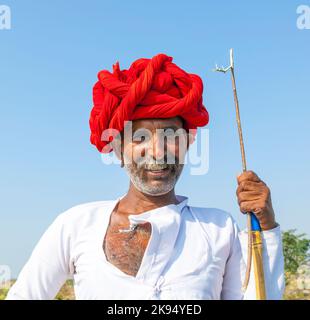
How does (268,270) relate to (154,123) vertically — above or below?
below

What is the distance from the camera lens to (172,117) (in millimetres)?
3061

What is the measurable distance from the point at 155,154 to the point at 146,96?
36 cm

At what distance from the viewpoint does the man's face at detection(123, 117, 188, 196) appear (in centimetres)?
295

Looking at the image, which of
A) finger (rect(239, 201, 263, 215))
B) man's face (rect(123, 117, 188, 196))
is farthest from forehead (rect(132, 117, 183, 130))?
finger (rect(239, 201, 263, 215))

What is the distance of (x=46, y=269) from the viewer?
10.0 feet

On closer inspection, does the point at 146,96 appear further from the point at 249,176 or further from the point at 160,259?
the point at 160,259

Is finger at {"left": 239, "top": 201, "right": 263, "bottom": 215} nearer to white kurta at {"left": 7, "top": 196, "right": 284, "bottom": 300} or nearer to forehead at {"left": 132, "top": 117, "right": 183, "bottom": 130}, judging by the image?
white kurta at {"left": 7, "top": 196, "right": 284, "bottom": 300}

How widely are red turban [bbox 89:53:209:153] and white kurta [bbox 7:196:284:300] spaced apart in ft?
1.68

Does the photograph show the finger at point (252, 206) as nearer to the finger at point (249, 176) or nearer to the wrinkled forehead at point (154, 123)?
the finger at point (249, 176)

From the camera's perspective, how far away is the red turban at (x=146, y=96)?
2998mm

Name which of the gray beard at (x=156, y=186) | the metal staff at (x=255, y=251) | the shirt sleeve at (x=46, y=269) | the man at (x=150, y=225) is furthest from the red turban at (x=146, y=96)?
the shirt sleeve at (x=46, y=269)

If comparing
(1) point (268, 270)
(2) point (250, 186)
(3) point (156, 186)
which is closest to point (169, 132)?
(3) point (156, 186)
